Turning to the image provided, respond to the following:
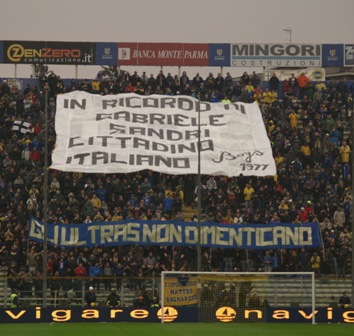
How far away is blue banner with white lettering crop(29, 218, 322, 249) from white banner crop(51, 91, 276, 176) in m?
3.17

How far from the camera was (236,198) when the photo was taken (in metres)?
59.9

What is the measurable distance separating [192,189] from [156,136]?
3.12m

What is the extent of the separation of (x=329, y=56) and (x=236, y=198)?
22.0 m

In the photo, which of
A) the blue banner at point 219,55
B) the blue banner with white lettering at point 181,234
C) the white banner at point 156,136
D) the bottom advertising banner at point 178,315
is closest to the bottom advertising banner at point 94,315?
the bottom advertising banner at point 178,315

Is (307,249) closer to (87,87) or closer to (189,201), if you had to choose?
(189,201)

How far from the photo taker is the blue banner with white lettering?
54500mm
